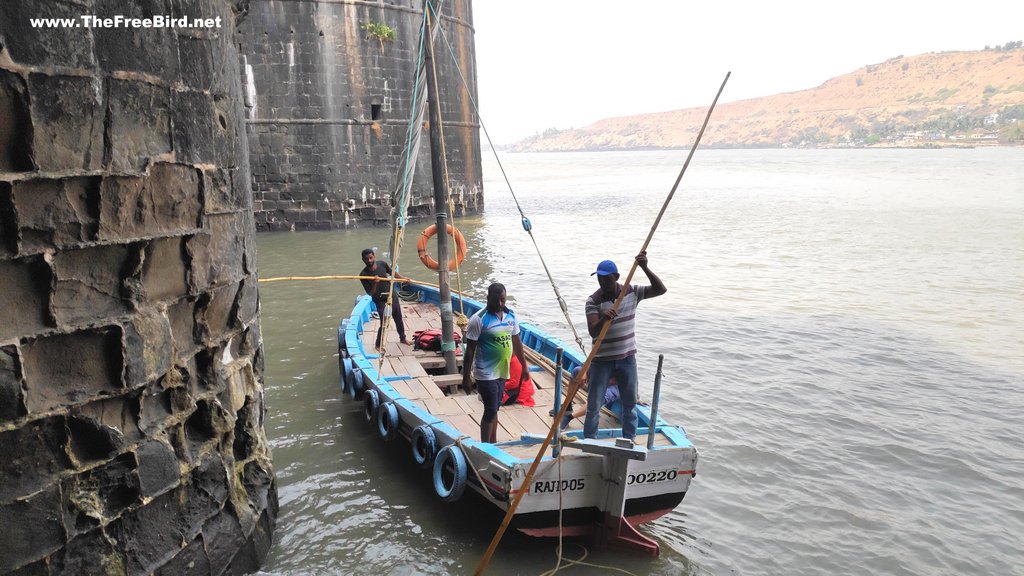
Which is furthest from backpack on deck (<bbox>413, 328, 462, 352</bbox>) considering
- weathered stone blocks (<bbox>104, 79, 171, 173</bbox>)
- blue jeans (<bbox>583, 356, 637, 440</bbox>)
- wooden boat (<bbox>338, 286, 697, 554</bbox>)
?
weathered stone blocks (<bbox>104, 79, 171, 173</bbox>)

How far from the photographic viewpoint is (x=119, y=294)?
4176 millimetres

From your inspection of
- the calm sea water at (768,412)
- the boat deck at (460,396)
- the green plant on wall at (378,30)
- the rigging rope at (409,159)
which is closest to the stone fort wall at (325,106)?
the green plant on wall at (378,30)

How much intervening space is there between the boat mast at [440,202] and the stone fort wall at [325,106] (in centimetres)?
1404

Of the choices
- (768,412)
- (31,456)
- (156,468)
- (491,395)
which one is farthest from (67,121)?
(768,412)

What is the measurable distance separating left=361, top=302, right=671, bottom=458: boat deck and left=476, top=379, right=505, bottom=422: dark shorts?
327 mm

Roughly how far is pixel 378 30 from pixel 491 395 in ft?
65.5

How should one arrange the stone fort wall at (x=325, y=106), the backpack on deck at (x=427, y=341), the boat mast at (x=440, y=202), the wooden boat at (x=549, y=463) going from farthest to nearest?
the stone fort wall at (x=325, y=106)
the backpack on deck at (x=427, y=341)
the boat mast at (x=440, y=202)
the wooden boat at (x=549, y=463)

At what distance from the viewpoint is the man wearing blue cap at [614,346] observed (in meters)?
6.00

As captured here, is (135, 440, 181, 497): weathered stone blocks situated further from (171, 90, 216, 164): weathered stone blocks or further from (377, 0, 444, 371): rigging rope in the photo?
(377, 0, 444, 371): rigging rope

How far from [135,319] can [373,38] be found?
834 inches

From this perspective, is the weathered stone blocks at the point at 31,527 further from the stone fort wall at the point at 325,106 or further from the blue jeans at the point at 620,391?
the stone fort wall at the point at 325,106

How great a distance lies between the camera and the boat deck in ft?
22.1

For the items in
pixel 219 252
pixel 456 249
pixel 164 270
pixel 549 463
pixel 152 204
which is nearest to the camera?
pixel 152 204

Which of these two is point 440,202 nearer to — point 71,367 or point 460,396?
point 460,396
